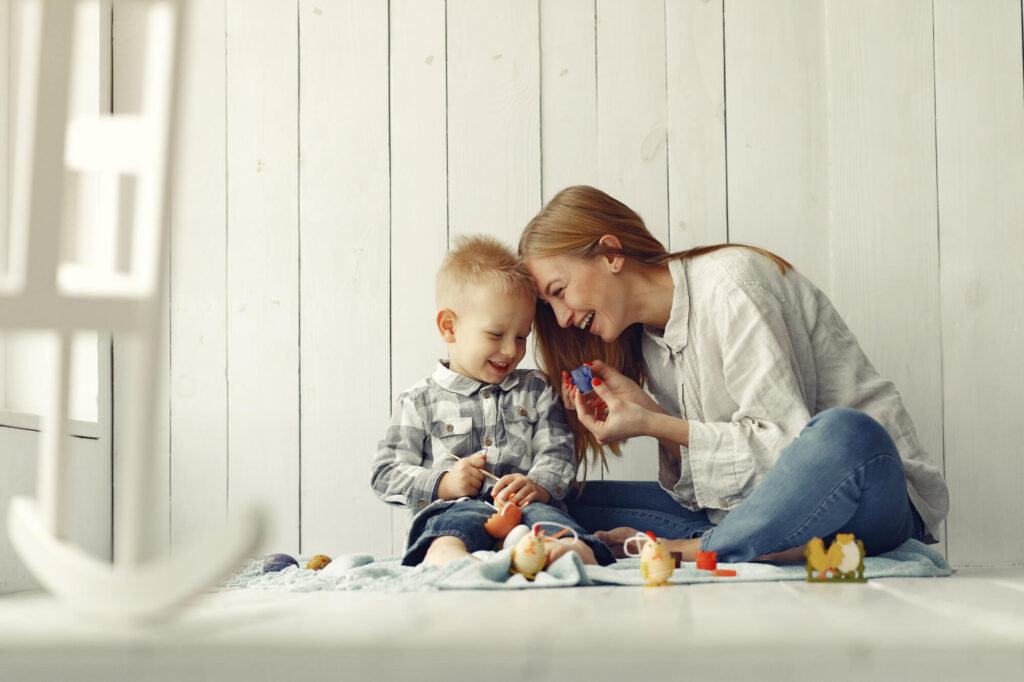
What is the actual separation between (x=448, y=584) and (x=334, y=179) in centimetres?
96

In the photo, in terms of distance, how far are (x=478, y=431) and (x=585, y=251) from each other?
0.33 metres

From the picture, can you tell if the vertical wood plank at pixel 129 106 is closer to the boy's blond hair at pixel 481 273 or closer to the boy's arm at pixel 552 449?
the boy's blond hair at pixel 481 273

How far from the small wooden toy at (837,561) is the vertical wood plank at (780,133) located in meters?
0.74

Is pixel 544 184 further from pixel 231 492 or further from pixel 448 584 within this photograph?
pixel 448 584

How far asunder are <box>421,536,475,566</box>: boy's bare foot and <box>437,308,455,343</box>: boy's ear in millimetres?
410

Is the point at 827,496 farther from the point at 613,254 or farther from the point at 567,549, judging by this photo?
the point at 613,254

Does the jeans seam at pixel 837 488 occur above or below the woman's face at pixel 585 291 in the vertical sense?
below

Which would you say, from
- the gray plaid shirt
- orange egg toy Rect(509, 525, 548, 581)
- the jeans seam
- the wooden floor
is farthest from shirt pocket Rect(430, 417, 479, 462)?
the wooden floor

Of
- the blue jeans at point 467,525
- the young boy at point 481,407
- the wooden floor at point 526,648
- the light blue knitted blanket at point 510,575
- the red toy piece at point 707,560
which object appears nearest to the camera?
the wooden floor at point 526,648

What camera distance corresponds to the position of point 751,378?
1215mm

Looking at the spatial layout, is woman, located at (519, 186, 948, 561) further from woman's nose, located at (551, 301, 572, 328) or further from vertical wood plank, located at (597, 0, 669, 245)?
vertical wood plank, located at (597, 0, 669, 245)

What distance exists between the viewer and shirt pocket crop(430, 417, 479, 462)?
140 centimetres

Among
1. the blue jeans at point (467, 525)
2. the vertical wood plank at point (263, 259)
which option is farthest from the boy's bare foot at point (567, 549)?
the vertical wood plank at point (263, 259)

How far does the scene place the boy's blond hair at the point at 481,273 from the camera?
140 cm
